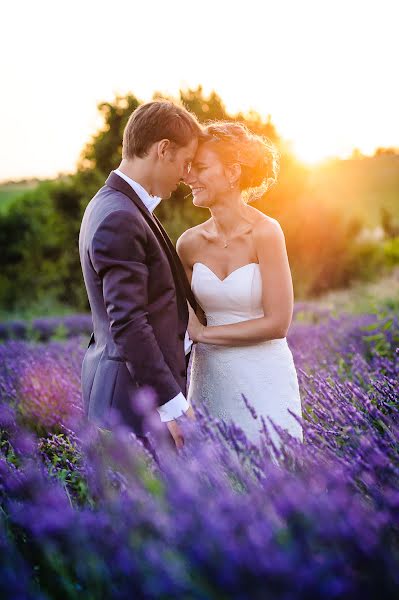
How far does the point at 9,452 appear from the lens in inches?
112

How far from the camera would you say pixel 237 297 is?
9.87 feet

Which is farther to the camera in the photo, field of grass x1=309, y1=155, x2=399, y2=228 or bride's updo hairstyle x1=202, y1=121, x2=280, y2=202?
field of grass x1=309, y1=155, x2=399, y2=228

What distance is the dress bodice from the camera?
299 centimetres

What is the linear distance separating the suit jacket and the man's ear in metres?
0.17

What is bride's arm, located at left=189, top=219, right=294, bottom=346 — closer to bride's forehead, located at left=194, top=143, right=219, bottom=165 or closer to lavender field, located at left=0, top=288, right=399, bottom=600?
bride's forehead, located at left=194, top=143, right=219, bottom=165

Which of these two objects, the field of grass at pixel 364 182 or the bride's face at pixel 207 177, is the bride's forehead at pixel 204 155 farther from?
the field of grass at pixel 364 182

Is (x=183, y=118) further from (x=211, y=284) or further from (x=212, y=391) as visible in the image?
(x=212, y=391)

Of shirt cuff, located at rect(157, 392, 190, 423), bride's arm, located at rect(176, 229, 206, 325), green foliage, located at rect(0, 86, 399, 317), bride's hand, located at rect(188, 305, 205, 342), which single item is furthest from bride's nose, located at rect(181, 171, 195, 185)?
green foliage, located at rect(0, 86, 399, 317)

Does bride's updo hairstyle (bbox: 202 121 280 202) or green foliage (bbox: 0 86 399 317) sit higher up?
bride's updo hairstyle (bbox: 202 121 280 202)

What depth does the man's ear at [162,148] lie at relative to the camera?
2.55 metres

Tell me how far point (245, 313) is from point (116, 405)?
85 cm

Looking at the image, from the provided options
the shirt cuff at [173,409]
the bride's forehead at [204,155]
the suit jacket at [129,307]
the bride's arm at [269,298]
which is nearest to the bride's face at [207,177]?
the bride's forehead at [204,155]

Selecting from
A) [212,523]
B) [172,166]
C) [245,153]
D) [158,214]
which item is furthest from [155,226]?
[158,214]

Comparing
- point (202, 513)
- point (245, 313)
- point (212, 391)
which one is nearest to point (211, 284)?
point (245, 313)
